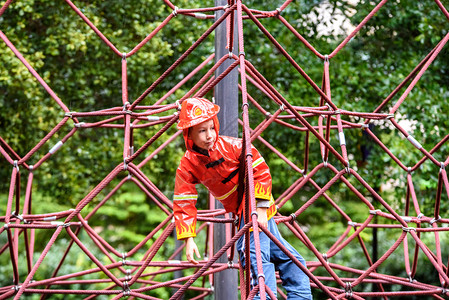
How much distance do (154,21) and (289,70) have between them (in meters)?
1.49

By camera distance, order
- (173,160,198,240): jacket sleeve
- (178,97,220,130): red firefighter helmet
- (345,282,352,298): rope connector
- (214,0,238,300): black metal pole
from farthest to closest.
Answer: (214,0,238,300): black metal pole → (345,282,352,298): rope connector → (173,160,198,240): jacket sleeve → (178,97,220,130): red firefighter helmet

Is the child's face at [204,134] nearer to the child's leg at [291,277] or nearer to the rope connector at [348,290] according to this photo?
the child's leg at [291,277]

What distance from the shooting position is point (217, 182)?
2299mm

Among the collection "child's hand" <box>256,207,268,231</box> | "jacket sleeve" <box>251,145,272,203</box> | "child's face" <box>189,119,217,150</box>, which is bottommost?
"child's hand" <box>256,207,268,231</box>

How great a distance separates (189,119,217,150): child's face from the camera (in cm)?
217

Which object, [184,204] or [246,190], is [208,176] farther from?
[246,190]

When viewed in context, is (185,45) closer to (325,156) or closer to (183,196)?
(325,156)

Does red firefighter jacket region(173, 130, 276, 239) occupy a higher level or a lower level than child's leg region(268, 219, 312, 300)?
higher

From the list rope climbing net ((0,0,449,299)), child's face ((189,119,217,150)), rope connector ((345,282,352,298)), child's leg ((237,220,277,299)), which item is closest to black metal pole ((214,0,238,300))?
rope climbing net ((0,0,449,299))

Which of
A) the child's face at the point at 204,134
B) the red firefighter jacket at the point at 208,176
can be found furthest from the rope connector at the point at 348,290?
the child's face at the point at 204,134

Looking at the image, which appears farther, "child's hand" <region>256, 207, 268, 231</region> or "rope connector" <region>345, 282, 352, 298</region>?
"rope connector" <region>345, 282, 352, 298</region>

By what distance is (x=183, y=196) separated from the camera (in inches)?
89.4

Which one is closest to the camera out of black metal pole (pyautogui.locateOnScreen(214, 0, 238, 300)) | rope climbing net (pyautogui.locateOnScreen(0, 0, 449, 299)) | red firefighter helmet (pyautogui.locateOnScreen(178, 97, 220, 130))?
red firefighter helmet (pyautogui.locateOnScreen(178, 97, 220, 130))

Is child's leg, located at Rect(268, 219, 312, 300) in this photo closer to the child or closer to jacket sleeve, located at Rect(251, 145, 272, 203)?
the child
